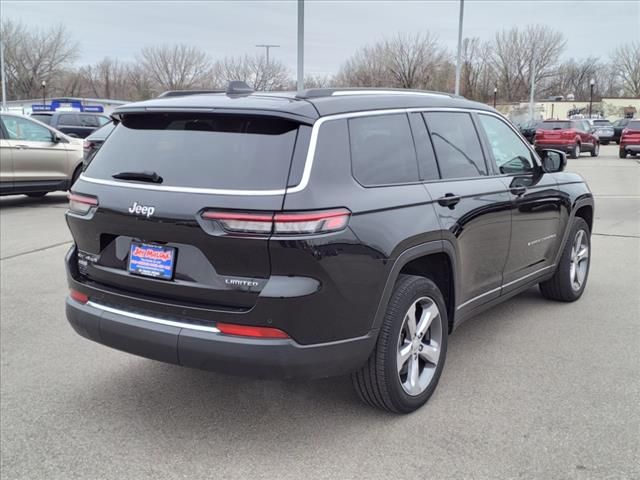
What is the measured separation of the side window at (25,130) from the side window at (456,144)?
10.1 m

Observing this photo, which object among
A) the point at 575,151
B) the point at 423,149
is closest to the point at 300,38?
the point at 423,149

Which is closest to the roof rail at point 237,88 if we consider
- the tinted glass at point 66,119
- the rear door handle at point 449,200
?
the rear door handle at point 449,200

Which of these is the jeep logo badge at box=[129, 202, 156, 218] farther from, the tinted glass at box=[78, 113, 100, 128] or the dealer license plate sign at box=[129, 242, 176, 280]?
the tinted glass at box=[78, 113, 100, 128]

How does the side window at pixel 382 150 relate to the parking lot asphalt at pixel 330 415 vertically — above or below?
above

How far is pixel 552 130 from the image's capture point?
27.9 m

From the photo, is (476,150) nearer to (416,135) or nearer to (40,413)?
(416,135)

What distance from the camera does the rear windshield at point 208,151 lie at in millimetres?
3045

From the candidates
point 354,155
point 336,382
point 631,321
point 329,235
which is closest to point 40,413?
point 336,382

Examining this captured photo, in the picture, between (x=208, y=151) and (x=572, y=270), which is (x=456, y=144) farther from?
(x=572, y=270)

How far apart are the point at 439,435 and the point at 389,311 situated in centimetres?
72

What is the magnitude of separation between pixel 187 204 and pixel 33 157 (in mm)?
10280

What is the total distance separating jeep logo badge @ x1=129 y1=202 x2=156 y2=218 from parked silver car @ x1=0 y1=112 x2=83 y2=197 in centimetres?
964

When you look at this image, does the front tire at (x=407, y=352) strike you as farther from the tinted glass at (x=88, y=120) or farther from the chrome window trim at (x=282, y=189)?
the tinted glass at (x=88, y=120)

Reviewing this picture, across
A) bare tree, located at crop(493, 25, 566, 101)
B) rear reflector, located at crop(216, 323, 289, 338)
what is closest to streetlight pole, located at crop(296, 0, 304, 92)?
rear reflector, located at crop(216, 323, 289, 338)
